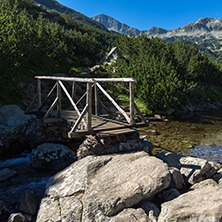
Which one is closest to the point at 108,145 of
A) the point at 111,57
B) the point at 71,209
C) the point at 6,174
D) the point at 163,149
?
the point at 71,209

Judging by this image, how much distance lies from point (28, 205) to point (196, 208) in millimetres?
5063

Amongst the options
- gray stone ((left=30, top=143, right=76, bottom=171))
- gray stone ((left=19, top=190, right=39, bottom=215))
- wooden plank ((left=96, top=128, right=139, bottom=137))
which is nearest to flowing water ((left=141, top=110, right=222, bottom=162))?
wooden plank ((left=96, top=128, right=139, bottom=137))

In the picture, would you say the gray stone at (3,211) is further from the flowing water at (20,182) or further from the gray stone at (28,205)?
the gray stone at (28,205)

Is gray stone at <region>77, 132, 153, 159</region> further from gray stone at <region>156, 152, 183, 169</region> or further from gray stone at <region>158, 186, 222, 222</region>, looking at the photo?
gray stone at <region>158, 186, 222, 222</region>

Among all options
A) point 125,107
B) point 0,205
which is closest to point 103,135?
point 0,205

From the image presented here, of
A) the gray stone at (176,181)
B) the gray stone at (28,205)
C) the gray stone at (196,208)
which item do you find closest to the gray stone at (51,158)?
the gray stone at (28,205)

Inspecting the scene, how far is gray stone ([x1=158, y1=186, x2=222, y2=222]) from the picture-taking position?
4578 millimetres

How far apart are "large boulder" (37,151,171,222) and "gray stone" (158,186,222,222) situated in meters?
0.87

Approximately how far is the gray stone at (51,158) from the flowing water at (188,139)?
5.56 m

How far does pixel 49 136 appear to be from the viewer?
1268cm

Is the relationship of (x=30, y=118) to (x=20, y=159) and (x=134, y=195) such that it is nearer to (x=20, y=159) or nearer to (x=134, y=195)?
(x=20, y=159)

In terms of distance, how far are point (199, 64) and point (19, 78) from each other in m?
31.7

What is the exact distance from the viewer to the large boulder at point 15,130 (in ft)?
36.3

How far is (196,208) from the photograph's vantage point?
192 inches
